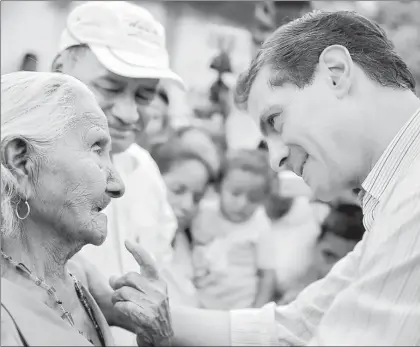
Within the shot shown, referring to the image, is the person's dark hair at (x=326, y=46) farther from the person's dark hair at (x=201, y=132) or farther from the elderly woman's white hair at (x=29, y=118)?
the person's dark hair at (x=201, y=132)

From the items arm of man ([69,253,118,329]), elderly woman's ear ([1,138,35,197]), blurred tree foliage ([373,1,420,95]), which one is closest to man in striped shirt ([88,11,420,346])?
arm of man ([69,253,118,329])

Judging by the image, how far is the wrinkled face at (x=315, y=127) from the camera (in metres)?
1.43

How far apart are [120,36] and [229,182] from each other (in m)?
1.40

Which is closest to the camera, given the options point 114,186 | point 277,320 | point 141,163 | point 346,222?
point 114,186

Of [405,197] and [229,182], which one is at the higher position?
[405,197]

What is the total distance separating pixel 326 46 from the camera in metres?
1.51

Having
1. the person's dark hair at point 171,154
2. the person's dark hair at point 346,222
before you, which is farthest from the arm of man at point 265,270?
the person's dark hair at point 171,154

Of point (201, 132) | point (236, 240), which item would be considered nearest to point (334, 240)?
point (236, 240)

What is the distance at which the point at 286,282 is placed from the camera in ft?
10.4

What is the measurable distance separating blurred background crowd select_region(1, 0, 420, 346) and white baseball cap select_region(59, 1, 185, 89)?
0.71 m

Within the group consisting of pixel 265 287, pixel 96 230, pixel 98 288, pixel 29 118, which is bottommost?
pixel 265 287

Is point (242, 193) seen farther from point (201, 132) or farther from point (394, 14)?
point (394, 14)

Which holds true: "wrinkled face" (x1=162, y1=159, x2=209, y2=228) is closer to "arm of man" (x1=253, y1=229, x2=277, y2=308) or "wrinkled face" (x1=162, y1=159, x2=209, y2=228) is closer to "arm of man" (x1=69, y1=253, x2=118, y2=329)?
"arm of man" (x1=253, y1=229, x2=277, y2=308)

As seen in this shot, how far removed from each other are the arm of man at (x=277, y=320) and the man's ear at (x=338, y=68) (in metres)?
0.59
